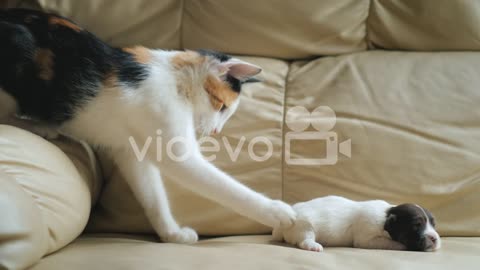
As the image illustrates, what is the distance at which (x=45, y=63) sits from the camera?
1.30 meters

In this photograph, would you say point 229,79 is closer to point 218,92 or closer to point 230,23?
point 218,92

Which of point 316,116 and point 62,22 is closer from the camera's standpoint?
point 62,22

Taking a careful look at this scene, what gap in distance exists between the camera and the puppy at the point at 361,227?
128 centimetres

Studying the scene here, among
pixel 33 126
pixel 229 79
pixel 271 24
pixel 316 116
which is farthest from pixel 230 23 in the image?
pixel 33 126

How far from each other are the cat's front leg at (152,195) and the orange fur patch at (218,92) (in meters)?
0.23

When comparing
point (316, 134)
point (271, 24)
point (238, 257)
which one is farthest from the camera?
point (271, 24)

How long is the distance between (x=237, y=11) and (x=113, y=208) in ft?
2.16

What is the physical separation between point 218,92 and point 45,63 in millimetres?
417

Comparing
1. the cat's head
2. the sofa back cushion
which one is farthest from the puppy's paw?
the sofa back cushion

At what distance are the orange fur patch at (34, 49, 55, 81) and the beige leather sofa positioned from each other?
0.52 ft

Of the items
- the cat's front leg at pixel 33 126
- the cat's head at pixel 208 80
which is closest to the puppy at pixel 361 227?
the cat's head at pixel 208 80

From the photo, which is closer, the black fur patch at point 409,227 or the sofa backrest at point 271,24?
the black fur patch at point 409,227

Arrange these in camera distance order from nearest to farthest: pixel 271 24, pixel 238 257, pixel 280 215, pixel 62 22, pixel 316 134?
pixel 238 257 → pixel 280 215 → pixel 62 22 → pixel 316 134 → pixel 271 24

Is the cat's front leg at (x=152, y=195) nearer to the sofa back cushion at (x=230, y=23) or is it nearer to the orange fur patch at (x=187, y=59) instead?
the orange fur patch at (x=187, y=59)
